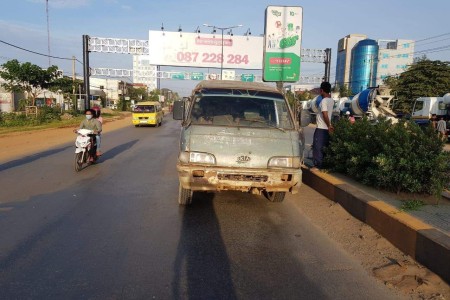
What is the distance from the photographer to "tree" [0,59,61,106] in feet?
91.1

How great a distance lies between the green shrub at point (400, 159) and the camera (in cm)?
536

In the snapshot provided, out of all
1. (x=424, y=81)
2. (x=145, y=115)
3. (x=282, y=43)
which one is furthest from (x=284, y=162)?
(x=424, y=81)

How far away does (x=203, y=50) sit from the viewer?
3462cm

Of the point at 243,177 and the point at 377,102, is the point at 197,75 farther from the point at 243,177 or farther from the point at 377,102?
the point at 243,177

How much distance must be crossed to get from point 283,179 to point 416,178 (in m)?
1.99

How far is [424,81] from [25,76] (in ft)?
→ 109

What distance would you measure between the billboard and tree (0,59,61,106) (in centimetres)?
866

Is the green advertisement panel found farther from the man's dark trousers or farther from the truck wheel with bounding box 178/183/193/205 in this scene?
the truck wheel with bounding box 178/183/193/205

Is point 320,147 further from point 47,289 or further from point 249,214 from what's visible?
point 47,289

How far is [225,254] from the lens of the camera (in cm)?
404

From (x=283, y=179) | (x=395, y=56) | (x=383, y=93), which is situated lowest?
(x=283, y=179)

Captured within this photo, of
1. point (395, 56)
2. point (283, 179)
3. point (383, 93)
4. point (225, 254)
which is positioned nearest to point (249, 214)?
point (283, 179)

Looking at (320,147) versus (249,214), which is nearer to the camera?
(249,214)

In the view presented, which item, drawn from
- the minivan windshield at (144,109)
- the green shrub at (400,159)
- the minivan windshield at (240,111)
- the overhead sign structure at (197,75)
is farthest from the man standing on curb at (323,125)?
the overhead sign structure at (197,75)
